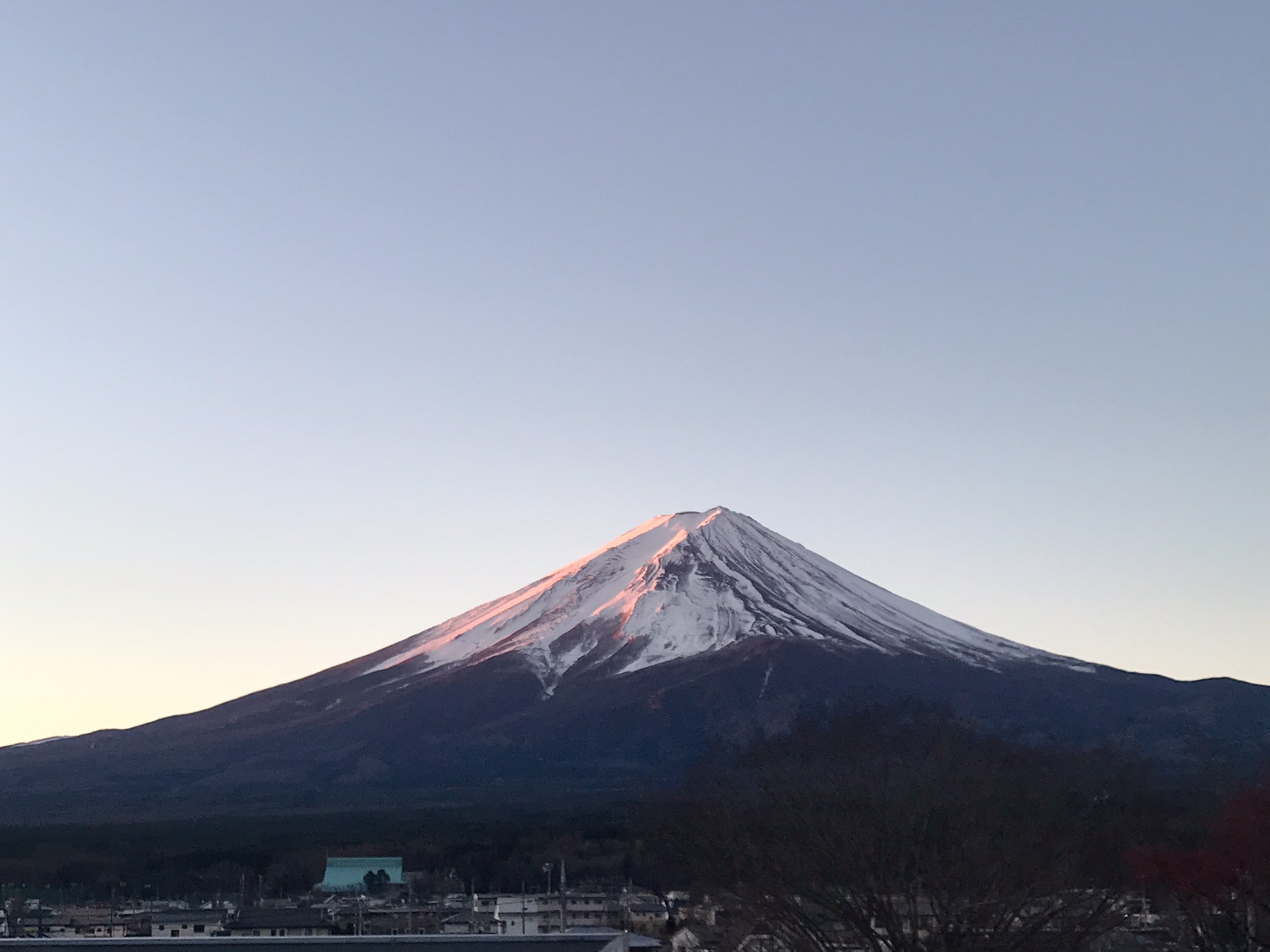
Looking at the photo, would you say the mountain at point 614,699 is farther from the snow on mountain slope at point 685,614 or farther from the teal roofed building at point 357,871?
the teal roofed building at point 357,871

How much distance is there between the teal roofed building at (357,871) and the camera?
45.5 m

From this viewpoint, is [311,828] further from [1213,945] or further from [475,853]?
[1213,945]

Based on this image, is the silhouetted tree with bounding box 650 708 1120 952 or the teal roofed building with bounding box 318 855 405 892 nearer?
the silhouetted tree with bounding box 650 708 1120 952

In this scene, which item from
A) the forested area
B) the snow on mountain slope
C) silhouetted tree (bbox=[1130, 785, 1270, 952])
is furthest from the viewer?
the snow on mountain slope

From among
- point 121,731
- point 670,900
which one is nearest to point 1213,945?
point 670,900

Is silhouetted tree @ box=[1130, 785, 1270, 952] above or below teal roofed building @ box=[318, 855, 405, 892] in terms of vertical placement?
above

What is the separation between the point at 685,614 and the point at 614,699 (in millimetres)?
14473

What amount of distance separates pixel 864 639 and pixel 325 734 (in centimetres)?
3712

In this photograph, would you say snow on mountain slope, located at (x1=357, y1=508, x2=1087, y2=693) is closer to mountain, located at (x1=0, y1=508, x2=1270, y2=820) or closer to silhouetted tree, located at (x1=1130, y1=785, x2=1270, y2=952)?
mountain, located at (x1=0, y1=508, x2=1270, y2=820)

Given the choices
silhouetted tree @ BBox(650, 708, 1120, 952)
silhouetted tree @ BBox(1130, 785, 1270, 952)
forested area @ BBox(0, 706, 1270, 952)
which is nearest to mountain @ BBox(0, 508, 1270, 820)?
forested area @ BBox(0, 706, 1270, 952)

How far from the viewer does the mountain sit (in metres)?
85.8

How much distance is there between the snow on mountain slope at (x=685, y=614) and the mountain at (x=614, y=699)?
0.25m

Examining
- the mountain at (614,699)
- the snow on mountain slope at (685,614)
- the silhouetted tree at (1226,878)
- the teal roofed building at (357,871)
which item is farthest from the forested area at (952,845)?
the snow on mountain slope at (685,614)

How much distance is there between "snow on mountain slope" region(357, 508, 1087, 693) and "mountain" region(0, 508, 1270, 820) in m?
0.25
